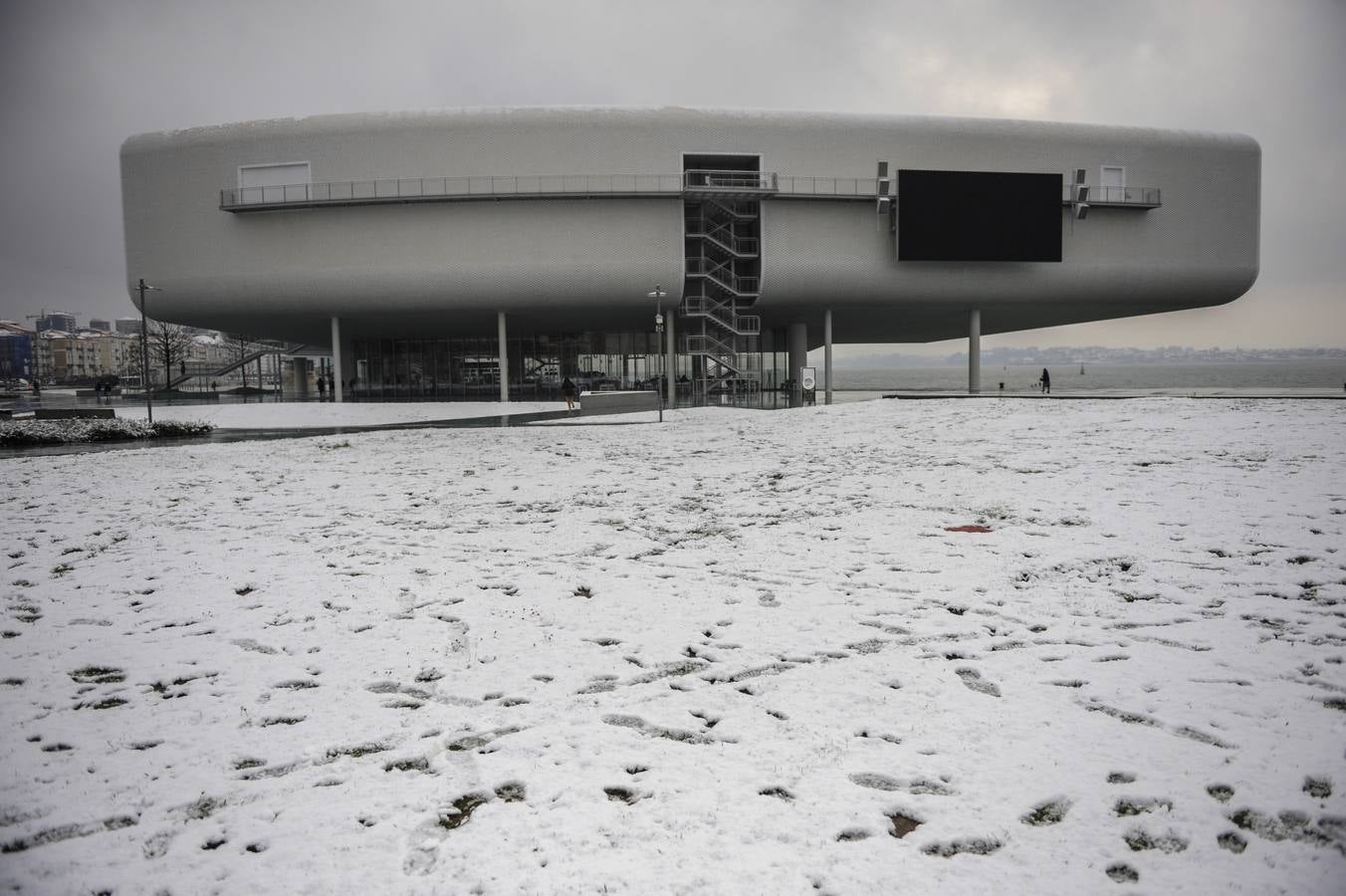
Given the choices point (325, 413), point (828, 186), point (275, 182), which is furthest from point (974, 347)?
point (275, 182)

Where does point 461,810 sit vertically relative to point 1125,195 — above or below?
below

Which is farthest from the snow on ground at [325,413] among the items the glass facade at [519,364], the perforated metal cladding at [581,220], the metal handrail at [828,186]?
the metal handrail at [828,186]

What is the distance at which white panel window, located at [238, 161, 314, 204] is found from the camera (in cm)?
4012

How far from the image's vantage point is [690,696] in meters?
4.77

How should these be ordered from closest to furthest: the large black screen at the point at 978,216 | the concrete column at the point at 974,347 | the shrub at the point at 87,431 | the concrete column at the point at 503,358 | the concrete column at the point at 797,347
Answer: the shrub at the point at 87,431
the large black screen at the point at 978,216
the concrete column at the point at 503,358
the concrete column at the point at 974,347
the concrete column at the point at 797,347

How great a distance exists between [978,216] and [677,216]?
16568mm

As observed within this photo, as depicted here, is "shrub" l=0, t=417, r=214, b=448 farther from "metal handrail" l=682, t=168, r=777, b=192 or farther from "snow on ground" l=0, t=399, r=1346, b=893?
"metal handrail" l=682, t=168, r=777, b=192

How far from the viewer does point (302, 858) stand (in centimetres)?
324

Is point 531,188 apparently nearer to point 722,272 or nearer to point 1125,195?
point 722,272

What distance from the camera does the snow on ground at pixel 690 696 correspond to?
10.6 ft

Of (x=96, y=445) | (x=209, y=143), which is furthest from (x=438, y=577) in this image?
(x=209, y=143)

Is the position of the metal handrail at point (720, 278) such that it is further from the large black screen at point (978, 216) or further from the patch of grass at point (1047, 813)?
the patch of grass at point (1047, 813)

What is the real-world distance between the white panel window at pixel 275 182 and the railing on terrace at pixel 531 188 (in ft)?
0.17

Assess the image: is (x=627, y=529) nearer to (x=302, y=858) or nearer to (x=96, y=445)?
(x=302, y=858)
